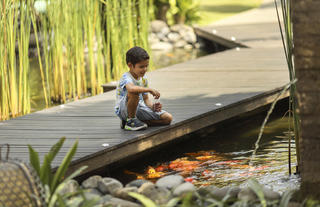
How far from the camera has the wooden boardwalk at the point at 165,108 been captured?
4.36 metres

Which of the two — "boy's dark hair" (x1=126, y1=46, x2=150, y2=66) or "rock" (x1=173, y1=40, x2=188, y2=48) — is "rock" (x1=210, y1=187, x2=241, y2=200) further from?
"rock" (x1=173, y1=40, x2=188, y2=48)

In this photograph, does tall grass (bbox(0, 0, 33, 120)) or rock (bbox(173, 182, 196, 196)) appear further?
tall grass (bbox(0, 0, 33, 120))

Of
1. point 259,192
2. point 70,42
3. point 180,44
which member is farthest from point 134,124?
point 180,44

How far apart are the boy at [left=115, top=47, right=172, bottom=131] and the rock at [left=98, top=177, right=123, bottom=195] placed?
840mm

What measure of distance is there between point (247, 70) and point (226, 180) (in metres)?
3.13

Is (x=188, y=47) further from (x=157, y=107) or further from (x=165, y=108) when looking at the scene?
(x=157, y=107)

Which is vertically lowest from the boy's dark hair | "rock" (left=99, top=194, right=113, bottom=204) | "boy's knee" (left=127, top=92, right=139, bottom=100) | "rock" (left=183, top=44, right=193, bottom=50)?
"rock" (left=99, top=194, right=113, bottom=204)

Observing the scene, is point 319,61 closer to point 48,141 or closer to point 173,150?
point 48,141

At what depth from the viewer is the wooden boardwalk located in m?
4.36

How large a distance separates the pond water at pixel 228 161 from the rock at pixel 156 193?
3.03ft

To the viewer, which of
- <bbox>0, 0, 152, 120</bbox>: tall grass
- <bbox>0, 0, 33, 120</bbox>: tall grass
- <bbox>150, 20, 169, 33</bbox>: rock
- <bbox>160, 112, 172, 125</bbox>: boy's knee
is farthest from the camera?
<bbox>150, 20, 169, 33</bbox>: rock

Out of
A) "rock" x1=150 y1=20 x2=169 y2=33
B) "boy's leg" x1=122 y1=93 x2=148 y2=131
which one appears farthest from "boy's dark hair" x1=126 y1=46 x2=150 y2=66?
"rock" x1=150 y1=20 x2=169 y2=33

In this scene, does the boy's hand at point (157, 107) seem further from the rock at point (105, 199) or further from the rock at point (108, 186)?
the rock at point (105, 199)

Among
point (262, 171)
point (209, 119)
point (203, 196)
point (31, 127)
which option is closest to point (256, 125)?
point (209, 119)
